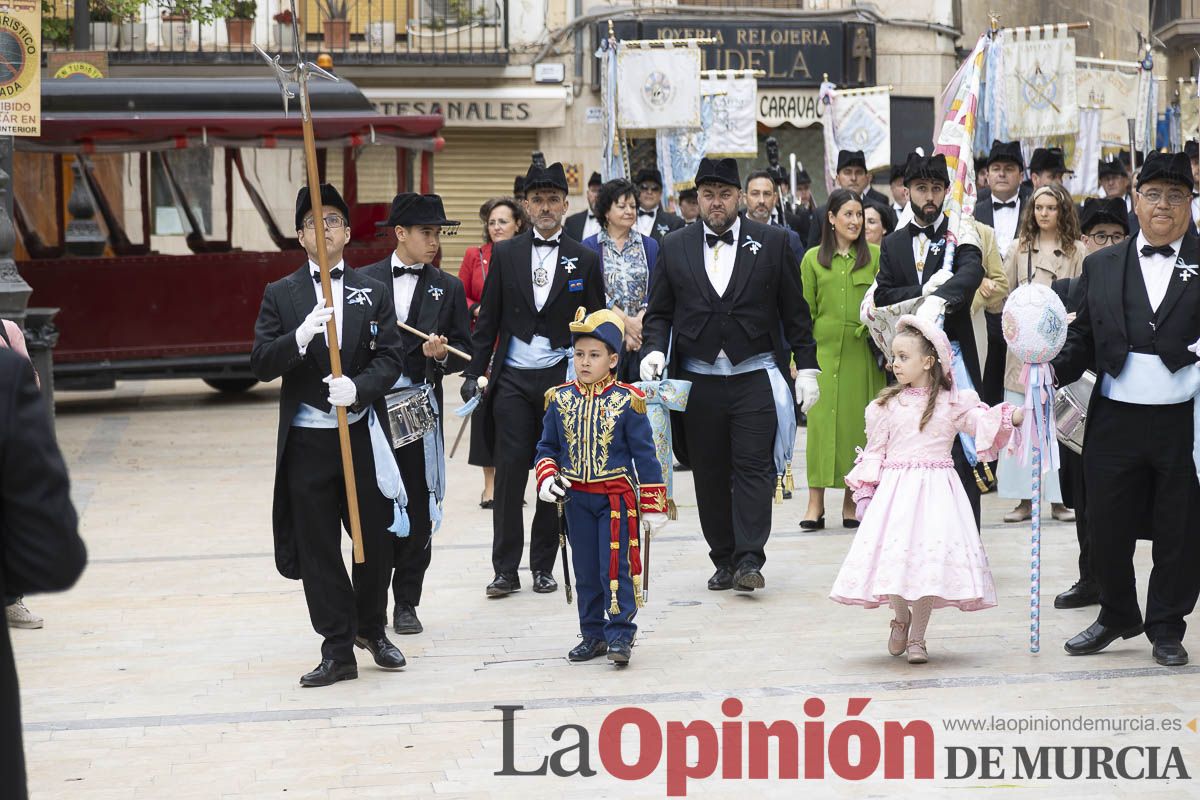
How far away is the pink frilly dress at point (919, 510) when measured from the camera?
22.9 feet

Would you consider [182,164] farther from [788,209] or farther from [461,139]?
[461,139]

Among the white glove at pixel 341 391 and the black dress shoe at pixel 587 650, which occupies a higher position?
the white glove at pixel 341 391

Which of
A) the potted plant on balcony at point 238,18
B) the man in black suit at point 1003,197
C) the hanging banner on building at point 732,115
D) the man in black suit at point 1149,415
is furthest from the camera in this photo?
the potted plant on balcony at point 238,18

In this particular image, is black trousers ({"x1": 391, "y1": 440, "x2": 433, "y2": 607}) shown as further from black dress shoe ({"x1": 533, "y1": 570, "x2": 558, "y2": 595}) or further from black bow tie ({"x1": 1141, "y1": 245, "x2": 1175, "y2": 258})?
black bow tie ({"x1": 1141, "y1": 245, "x2": 1175, "y2": 258})

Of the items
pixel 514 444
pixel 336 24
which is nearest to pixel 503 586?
pixel 514 444

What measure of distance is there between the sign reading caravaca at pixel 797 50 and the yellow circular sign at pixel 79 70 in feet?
36.9

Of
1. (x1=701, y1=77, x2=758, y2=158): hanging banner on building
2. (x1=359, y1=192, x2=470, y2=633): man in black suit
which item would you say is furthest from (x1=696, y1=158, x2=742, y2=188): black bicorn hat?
(x1=701, y1=77, x2=758, y2=158): hanging banner on building

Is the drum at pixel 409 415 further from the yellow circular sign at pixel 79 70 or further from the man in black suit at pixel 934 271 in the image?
the yellow circular sign at pixel 79 70

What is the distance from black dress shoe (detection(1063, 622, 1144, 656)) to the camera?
282 inches

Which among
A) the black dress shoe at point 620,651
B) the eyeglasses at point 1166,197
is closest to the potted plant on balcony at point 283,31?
the black dress shoe at point 620,651

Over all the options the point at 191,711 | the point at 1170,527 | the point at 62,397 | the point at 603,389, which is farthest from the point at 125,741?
the point at 62,397

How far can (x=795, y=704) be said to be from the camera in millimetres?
6477

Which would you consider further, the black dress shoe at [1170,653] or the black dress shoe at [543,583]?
the black dress shoe at [543,583]

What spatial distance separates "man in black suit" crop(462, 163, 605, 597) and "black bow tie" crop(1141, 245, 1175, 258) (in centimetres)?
287
